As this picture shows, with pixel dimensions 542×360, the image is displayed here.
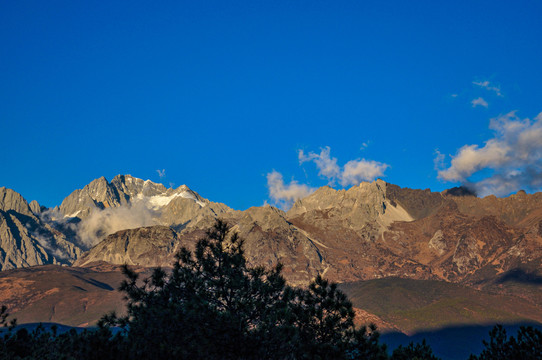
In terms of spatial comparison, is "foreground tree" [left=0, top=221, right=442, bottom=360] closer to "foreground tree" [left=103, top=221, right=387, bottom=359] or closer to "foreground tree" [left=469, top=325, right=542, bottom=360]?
"foreground tree" [left=103, top=221, right=387, bottom=359]

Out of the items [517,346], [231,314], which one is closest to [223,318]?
[231,314]

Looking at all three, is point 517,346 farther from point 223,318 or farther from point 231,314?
point 223,318

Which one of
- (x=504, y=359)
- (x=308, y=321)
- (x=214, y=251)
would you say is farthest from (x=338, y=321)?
(x=504, y=359)

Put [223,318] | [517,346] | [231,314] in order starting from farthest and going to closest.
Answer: [517,346], [231,314], [223,318]

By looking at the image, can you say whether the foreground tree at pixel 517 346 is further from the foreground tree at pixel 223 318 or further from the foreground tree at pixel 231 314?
the foreground tree at pixel 231 314

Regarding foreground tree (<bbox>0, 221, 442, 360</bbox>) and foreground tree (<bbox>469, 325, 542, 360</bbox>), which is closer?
foreground tree (<bbox>0, 221, 442, 360</bbox>)

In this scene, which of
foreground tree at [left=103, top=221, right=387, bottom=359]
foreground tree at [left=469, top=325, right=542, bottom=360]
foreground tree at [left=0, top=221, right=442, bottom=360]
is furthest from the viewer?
foreground tree at [left=469, top=325, right=542, bottom=360]

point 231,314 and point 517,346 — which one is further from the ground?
point 231,314

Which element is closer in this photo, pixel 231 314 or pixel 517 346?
pixel 231 314

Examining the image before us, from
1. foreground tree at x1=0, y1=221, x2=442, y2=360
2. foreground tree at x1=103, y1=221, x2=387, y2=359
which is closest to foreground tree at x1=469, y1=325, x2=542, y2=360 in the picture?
foreground tree at x1=0, y1=221, x2=442, y2=360

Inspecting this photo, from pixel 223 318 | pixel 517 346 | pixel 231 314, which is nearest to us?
pixel 223 318

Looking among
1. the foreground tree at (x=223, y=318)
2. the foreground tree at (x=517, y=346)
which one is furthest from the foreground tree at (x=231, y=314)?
the foreground tree at (x=517, y=346)

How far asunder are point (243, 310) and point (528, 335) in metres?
22.5

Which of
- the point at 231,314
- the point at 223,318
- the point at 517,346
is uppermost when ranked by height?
the point at 231,314
